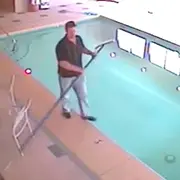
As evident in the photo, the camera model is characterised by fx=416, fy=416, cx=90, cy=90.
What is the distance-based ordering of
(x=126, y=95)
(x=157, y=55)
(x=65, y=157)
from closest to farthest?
(x=65, y=157) → (x=126, y=95) → (x=157, y=55)

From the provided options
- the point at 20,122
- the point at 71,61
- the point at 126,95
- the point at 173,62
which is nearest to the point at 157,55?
the point at 173,62

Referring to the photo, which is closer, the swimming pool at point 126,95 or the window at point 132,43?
the swimming pool at point 126,95

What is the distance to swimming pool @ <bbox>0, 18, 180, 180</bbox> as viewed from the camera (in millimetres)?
3143

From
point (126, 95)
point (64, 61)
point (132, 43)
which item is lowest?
point (126, 95)

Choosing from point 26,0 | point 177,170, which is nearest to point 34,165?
point 177,170

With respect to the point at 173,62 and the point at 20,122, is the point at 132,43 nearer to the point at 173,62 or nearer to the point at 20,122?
the point at 173,62

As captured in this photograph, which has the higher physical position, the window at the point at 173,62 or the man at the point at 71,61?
the man at the point at 71,61

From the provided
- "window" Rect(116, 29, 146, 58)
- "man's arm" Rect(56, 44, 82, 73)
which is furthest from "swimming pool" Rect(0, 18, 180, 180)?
"man's arm" Rect(56, 44, 82, 73)

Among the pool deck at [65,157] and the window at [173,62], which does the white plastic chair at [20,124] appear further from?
the window at [173,62]

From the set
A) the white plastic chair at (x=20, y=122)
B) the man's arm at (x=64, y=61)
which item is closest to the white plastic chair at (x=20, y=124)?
the white plastic chair at (x=20, y=122)

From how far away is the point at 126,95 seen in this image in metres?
3.73

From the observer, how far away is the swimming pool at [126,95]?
314cm

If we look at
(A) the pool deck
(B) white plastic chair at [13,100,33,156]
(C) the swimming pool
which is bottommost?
(C) the swimming pool

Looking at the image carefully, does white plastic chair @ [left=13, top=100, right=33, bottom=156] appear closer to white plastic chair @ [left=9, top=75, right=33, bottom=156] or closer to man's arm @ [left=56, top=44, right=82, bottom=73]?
white plastic chair @ [left=9, top=75, right=33, bottom=156]
